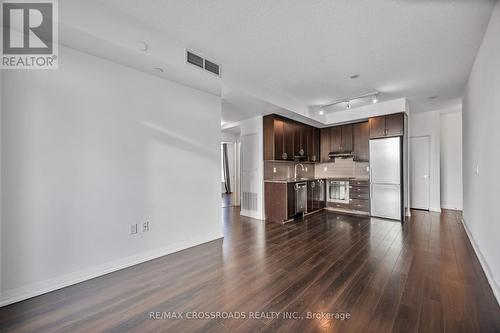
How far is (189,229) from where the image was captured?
3309 millimetres

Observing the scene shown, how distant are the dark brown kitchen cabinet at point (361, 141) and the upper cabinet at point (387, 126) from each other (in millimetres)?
330

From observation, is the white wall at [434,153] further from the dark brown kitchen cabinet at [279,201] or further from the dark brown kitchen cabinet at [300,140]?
the dark brown kitchen cabinet at [279,201]

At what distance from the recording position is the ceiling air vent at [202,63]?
271 cm

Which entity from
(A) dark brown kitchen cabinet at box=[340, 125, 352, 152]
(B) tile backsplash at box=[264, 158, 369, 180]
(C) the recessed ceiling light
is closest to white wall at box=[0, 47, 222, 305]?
(C) the recessed ceiling light

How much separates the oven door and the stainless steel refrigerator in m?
0.66

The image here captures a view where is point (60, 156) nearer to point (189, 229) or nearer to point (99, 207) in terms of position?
point (99, 207)

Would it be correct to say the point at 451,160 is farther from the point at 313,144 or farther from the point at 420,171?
the point at 313,144

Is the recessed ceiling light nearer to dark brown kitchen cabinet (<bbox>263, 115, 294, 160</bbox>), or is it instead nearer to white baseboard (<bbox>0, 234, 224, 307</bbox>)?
white baseboard (<bbox>0, 234, 224, 307</bbox>)

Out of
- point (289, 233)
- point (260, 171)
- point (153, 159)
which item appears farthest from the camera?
point (260, 171)

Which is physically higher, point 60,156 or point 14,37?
point 14,37

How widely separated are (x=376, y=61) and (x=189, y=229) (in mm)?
3869

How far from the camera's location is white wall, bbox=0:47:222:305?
196cm

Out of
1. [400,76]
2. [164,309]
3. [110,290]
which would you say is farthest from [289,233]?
[400,76]

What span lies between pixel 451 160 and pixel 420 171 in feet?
2.75
